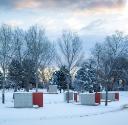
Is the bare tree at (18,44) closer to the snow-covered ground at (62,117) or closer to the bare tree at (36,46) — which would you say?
the bare tree at (36,46)

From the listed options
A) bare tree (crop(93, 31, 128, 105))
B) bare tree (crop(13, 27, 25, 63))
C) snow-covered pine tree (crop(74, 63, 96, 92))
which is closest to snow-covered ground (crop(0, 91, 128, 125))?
bare tree (crop(93, 31, 128, 105))

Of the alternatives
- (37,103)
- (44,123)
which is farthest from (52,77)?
(44,123)

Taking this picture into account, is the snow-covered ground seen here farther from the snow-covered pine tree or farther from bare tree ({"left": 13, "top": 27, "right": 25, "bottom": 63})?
the snow-covered pine tree

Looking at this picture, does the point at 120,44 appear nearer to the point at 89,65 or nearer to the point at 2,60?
the point at 2,60

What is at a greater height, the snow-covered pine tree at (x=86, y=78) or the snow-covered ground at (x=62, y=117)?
the snow-covered pine tree at (x=86, y=78)

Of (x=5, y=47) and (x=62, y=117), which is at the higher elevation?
(x=5, y=47)

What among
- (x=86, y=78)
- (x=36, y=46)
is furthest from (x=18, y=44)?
(x=86, y=78)

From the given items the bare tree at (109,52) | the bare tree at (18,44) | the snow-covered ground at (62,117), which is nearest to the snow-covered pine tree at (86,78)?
the bare tree at (109,52)

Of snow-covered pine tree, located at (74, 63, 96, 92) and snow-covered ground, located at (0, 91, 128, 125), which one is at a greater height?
snow-covered pine tree, located at (74, 63, 96, 92)

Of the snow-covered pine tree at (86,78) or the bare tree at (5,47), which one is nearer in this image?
the bare tree at (5,47)

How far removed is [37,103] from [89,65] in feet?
160

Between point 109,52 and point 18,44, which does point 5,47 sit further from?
point 109,52

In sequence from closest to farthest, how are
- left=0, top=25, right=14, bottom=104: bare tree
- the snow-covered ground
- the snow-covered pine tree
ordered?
the snow-covered ground, left=0, top=25, right=14, bottom=104: bare tree, the snow-covered pine tree

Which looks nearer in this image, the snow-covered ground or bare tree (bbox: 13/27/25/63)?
the snow-covered ground
